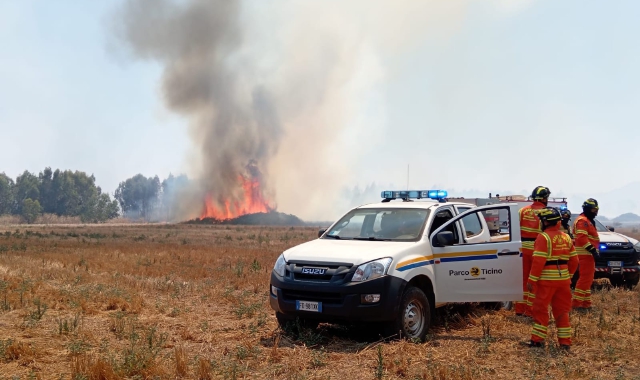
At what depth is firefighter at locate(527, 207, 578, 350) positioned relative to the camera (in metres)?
7.27

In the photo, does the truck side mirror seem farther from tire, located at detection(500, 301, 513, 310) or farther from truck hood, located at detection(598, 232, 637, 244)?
truck hood, located at detection(598, 232, 637, 244)

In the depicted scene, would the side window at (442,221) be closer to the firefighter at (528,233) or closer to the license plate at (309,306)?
the firefighter at (528,233)

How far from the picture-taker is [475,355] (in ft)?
22.9

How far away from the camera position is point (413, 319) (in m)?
7.45

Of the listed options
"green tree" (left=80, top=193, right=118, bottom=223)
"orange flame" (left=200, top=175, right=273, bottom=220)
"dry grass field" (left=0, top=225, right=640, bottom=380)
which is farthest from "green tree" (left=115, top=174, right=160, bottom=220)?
"dry grass field" (left=0, top=225, right=640, bottom=380)

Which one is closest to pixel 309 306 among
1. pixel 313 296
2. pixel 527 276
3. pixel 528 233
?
pixel 313 296

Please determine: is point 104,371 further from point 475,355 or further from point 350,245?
point 475,355

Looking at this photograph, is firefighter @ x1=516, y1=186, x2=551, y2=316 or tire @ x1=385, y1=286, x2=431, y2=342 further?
firefighter @ x1=516, y1=186, x2=551, y2=316

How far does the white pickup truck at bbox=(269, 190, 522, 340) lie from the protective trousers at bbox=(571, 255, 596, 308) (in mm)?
2592

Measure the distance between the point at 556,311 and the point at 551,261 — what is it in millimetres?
677

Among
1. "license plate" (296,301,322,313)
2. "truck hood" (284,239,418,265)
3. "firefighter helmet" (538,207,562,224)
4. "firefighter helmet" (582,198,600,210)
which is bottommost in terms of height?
"license plate" (296,301,322,313)

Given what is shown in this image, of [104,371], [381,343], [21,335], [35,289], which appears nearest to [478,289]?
[381,343]

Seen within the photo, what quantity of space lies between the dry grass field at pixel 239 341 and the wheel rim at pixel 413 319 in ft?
0.80

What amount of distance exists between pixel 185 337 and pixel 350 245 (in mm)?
2596
